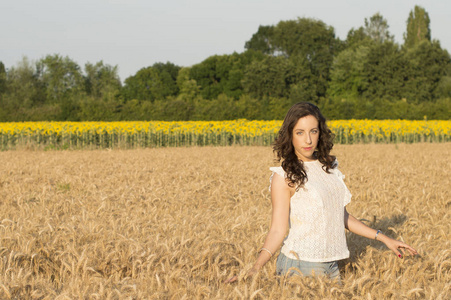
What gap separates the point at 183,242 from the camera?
3691mm

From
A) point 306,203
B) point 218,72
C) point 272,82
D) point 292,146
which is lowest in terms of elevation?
point 306,203

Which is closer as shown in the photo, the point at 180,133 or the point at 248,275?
the point at 248,275

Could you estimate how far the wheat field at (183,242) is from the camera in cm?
287

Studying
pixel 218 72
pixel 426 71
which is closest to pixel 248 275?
pixel 426 71

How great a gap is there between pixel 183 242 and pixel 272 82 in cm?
4673

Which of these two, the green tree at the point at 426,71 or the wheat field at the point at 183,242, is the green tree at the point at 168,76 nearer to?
the green tree at the point at 426,71

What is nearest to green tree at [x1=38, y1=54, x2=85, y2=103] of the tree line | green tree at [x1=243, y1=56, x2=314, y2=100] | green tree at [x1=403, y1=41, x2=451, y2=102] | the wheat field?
the tree line

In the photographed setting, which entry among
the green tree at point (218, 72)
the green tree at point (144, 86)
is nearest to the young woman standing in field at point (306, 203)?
the green tree at point (218, 72)

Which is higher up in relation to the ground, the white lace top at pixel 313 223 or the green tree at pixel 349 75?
the green tree at pixel 349 75

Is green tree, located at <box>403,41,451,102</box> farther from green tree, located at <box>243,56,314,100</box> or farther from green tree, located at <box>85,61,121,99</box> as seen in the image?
green tree, located at <box>85,61,121,99</box>

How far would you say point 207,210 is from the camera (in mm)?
5910

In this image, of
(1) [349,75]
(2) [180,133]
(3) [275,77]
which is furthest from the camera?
(1) [349,75]

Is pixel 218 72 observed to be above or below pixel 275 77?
above

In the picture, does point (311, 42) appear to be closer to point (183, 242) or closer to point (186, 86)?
point (186, 86)
